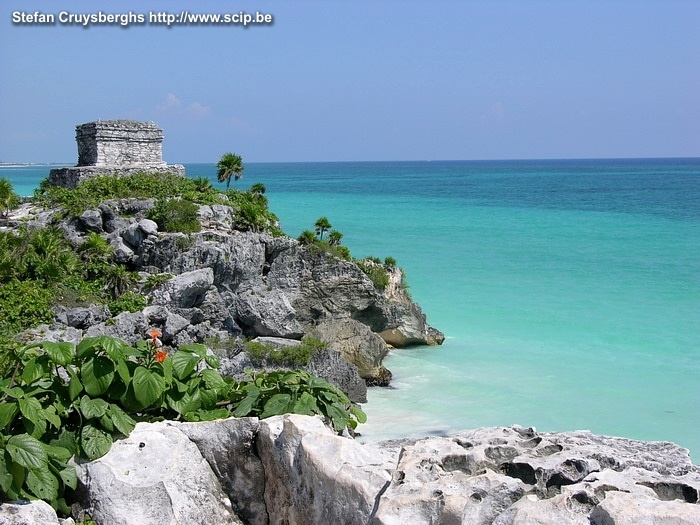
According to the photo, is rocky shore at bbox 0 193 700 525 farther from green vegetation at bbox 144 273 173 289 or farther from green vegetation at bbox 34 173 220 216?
green vegetation at bbox 34 173 220 216

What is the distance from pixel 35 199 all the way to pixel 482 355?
41.1 ft

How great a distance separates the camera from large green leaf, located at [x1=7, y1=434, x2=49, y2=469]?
376 cm

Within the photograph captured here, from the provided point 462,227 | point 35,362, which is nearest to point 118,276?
point 35,362

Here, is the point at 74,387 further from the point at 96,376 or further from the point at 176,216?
the point at 176,216

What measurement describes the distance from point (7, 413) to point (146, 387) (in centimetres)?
75

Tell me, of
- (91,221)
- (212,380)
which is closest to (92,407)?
(212,380)

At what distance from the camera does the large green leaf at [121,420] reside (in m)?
4.16

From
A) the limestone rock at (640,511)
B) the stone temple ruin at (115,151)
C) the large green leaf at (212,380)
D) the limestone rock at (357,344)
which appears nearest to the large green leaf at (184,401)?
Answer: the large green leaf at (212,380)

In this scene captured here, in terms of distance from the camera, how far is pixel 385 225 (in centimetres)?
4644

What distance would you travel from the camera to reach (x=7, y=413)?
3.95 m

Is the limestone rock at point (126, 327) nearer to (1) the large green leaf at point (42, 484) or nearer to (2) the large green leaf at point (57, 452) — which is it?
(2) the large green leaf at point (57, 452)

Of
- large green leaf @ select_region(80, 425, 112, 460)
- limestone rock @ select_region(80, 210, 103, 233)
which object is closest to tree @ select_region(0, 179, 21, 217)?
limestone rock @ select_region(80, 210, 103, 233)

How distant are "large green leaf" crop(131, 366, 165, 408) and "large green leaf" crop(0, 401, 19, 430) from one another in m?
0.65

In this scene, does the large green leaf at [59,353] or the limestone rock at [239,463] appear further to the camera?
the limestone rock at [239,463]
